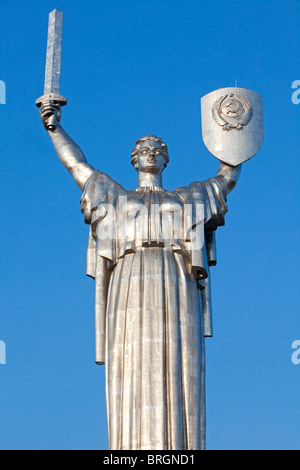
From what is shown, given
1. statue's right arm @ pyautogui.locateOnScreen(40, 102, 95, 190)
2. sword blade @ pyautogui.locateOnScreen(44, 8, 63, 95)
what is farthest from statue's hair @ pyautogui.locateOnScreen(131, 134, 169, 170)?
sword blade @ pyautogui.locateOnScreen(44, 8, 63, 95)

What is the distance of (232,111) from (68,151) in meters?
3.04

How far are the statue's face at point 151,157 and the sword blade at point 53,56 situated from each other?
1.94 m

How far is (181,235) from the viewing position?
16750 mm

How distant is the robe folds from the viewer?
1540 cm

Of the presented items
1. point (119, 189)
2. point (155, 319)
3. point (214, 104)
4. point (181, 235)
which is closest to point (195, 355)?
point (155, 319)

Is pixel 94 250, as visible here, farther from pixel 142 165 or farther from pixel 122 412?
pixel 122 412

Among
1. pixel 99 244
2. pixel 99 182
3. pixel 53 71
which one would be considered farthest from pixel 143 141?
pixel 99 244

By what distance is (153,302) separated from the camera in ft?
52.7

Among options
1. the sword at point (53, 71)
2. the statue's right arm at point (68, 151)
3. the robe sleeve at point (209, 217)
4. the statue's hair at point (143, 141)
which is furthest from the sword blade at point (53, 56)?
the robe sleeve at point (209, 217)

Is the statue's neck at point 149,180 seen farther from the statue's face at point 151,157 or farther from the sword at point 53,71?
the sword at point 53,71

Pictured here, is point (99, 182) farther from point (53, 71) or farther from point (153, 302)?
point (153, 302)

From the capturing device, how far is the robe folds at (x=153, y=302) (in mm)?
15398
